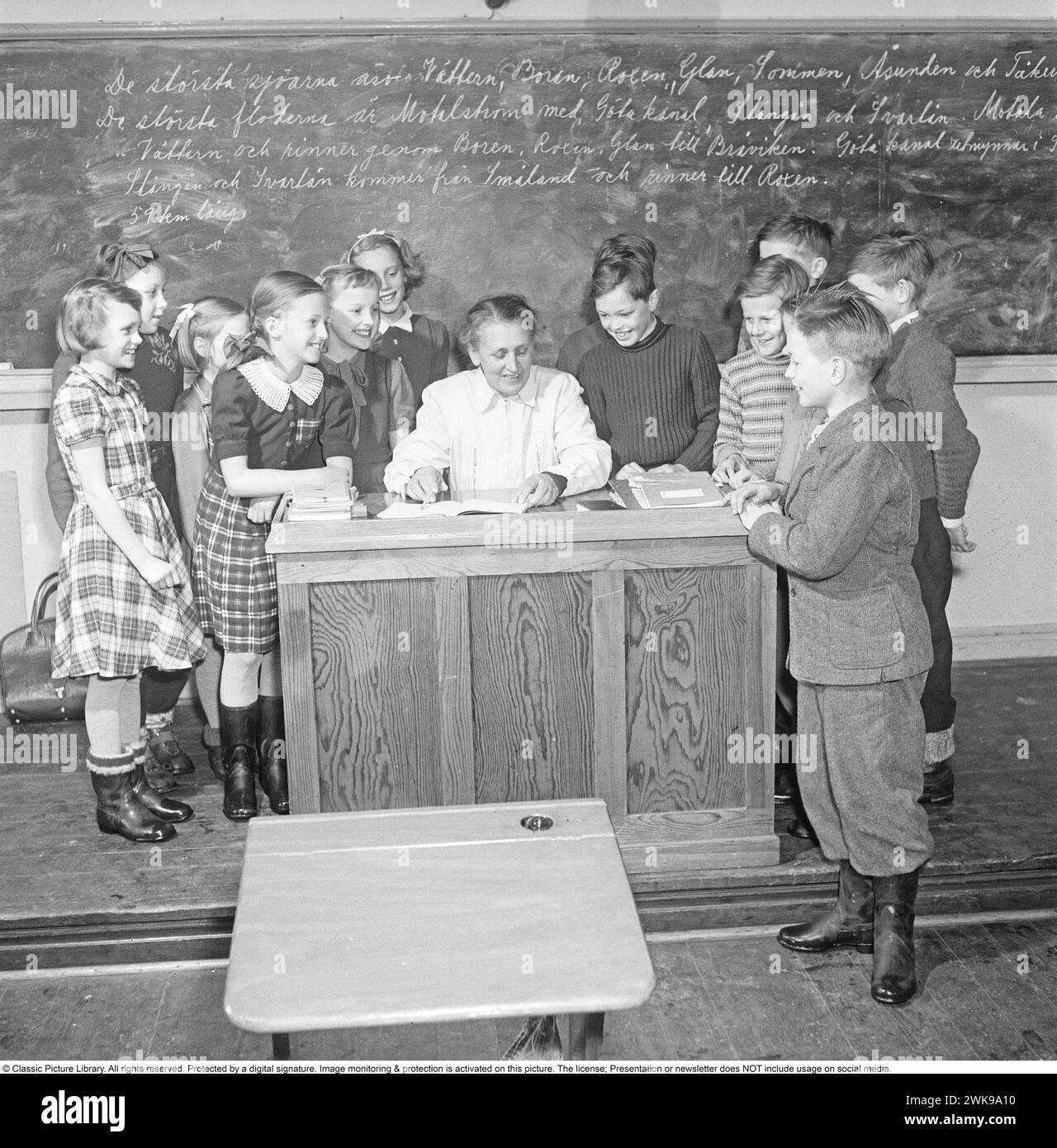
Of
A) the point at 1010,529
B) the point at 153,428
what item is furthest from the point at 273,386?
the point at 1010,529

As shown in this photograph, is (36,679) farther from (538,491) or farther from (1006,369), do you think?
(1006,369)

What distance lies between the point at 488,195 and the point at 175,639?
199 centimetres

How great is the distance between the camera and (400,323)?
4434mm

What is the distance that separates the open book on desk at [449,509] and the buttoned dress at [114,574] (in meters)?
0.63

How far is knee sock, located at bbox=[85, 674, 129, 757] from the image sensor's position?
3680 millimetres

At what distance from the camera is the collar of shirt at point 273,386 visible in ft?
12.0

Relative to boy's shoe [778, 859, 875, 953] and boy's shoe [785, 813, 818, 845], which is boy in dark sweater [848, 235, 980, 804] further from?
boy's shoe [778, 859, 875, 953]

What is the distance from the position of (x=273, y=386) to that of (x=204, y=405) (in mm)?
644

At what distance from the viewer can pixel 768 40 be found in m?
4.87

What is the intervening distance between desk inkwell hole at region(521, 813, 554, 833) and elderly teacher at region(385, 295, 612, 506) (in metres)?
1.24

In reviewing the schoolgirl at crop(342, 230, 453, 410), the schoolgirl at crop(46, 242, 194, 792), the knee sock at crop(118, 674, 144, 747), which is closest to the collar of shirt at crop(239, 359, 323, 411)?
the schoolgirl at crop(46, 242, 194, 792)

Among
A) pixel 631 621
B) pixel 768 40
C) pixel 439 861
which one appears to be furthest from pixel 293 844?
pixel 768 40

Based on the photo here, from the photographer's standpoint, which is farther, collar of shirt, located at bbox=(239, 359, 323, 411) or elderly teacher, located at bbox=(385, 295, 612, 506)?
elderly teacher, located at bbox=(385, 295, 612, 506)

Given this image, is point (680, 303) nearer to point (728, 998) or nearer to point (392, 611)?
point (392, 611)
